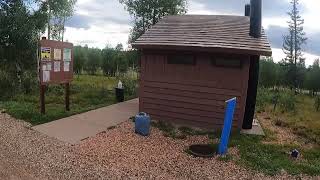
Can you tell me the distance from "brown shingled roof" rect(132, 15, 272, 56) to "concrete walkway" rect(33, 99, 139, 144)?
96.0 inches

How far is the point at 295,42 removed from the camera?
36.1 meters

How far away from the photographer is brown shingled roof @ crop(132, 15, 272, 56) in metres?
10.4

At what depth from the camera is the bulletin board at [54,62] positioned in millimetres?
10938

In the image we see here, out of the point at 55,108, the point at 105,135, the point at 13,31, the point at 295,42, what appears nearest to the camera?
the point at 105,135

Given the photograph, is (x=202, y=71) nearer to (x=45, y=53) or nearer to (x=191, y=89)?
Answer: (x=191, y=89)

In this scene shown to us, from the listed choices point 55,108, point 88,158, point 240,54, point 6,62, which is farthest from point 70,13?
point 88,158

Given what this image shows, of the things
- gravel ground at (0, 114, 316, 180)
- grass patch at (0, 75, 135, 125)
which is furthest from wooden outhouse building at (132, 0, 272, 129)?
grass patch at (0, 75, 135, 125)

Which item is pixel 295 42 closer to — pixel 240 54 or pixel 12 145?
pixel 240 54

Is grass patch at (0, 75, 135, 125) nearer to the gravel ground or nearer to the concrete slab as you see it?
the gravel ground

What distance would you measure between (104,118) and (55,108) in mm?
2263

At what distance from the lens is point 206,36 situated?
37.8ft

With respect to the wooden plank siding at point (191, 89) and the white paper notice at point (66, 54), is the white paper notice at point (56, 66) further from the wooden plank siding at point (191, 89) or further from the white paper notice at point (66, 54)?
the wooden plank siding at point (191, 89)

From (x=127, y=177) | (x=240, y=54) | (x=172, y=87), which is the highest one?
(x=240, y=54)

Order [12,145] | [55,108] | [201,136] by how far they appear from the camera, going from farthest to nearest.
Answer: [55,108]
[201,136]
[12,145]
